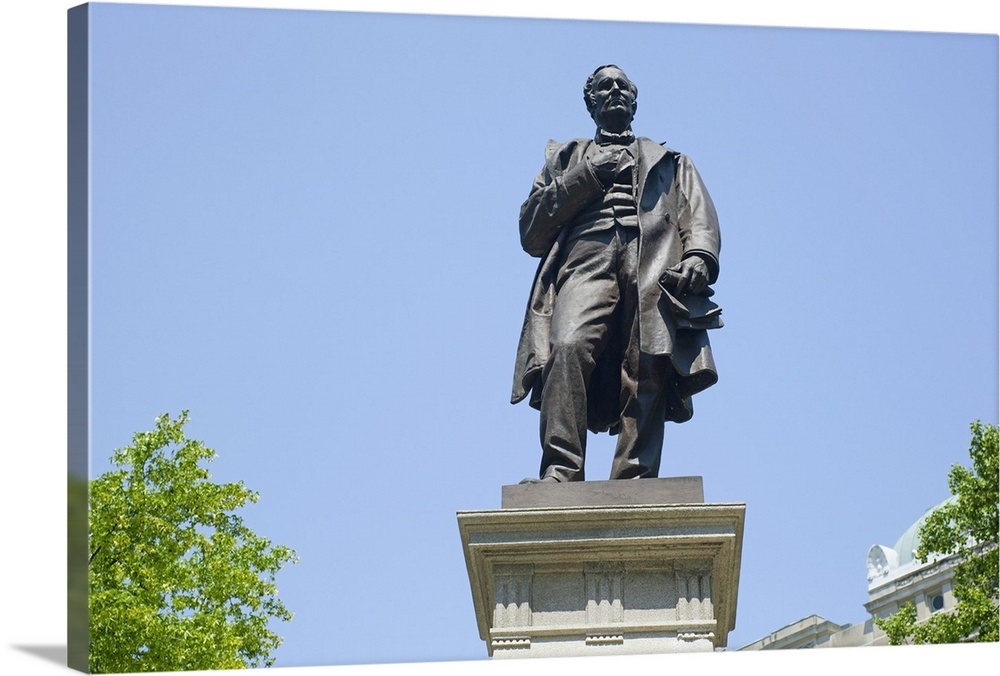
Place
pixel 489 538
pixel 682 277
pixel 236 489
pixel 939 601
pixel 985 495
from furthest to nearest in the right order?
pixel 939 601
pixel 985 495
pixel 236 489
pixel 682 277
pixel 489 538

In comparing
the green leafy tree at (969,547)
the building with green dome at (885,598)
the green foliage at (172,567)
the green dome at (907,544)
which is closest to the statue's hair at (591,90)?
the green foliage at (172,567)

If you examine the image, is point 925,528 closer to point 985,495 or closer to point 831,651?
point 985,495

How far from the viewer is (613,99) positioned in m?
10.5

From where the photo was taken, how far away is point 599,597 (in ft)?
30.3

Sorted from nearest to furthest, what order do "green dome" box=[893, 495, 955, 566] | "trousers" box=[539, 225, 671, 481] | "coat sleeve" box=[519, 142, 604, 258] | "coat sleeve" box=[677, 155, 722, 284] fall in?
1. "trousers" box=[539, 225, 671, 481]
2. "coat sleeve" box=[677, 155, 722, 284]
3. "coat sleeve" box=[519, 142, 604, 258]
4. "green dome" box=[893, 495, 955, 566]

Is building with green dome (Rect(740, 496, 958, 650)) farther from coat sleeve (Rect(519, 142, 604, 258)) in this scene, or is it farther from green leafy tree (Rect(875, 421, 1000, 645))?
coat sleeve (Rect(519, 142, 604, 258))

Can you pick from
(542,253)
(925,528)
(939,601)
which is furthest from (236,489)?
(939,601)

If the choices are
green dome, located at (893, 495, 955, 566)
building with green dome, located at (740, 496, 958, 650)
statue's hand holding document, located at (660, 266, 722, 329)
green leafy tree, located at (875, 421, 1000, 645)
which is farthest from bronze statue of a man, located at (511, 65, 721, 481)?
green dome, located at (893, 495, 955, 566)

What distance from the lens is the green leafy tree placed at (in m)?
24.1

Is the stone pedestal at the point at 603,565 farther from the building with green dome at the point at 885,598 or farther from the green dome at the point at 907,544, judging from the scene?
the green dome at the point at 907,544

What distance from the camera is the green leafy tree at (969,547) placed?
24.1 metres

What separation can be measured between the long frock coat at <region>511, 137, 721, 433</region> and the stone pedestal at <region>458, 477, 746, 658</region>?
0.79 m

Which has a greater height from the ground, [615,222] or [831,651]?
[615,222]

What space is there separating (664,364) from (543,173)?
56.0 inches
